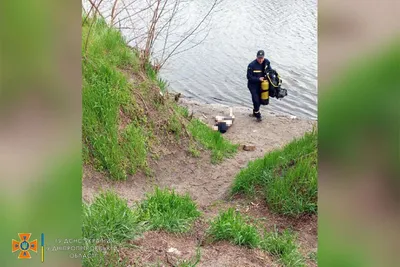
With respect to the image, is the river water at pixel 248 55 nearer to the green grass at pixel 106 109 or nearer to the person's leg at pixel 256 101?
the person's leg at pixel 256 101

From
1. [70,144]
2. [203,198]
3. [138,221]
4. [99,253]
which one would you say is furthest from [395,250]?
[203,198]

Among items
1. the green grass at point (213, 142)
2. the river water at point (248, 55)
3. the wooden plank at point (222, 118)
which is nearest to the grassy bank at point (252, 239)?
the green grass at point (213, 142)

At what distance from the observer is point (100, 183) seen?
3.86m

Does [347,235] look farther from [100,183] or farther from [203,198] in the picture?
[203,198]

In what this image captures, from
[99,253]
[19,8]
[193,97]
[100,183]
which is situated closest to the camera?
[19,8]

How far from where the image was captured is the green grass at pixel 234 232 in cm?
303

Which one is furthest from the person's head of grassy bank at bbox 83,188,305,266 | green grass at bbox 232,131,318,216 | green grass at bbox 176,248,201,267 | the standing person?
green grass at bbox 176,248,201,267

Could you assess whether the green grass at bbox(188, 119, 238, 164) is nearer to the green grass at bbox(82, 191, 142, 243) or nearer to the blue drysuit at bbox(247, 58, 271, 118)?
the blue drysuit at bbox(247, 58, 271, 118)

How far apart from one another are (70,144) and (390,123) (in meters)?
0.78

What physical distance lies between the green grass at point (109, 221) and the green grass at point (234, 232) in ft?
1.71

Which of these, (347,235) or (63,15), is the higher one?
(63,15)

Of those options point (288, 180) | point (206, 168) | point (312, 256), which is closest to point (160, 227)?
point (312, 256)

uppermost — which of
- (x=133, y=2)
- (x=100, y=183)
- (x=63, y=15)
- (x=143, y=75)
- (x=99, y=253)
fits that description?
(x=133, y=2)

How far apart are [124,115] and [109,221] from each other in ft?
6.87
